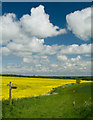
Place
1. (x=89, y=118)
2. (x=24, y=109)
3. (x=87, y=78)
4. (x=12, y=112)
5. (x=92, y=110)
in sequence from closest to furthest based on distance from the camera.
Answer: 1. (x=89, y=118)
2. (x=92, y=110)
3. (x=12, y=112)
4. (x=24, y=109)
5. (x=87, y=78)

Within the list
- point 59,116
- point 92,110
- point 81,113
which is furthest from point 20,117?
point 92,110

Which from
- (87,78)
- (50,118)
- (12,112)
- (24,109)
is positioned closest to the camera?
(50,118)

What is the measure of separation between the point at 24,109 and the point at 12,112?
1638 millimetres

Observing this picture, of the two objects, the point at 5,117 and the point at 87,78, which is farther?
the point at 87,78

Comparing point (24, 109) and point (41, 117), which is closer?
point (41, 117)

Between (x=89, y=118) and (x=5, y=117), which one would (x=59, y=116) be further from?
(x=5, y=117)

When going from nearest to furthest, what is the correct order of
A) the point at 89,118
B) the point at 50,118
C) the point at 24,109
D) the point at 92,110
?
the point at 89,118 → the point at 50,118 → the point at 92,110 → the point at 24,109

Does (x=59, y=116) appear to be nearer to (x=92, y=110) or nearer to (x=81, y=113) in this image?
(x=81, y=113)

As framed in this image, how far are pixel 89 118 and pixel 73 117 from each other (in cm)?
149

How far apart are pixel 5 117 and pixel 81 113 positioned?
7.10m

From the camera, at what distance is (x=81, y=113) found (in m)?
13.4

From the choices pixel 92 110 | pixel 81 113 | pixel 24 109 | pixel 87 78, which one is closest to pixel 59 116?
pixel 81 113

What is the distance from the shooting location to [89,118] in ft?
38.9

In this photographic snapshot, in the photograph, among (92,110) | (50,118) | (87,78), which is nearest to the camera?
(50,118)
